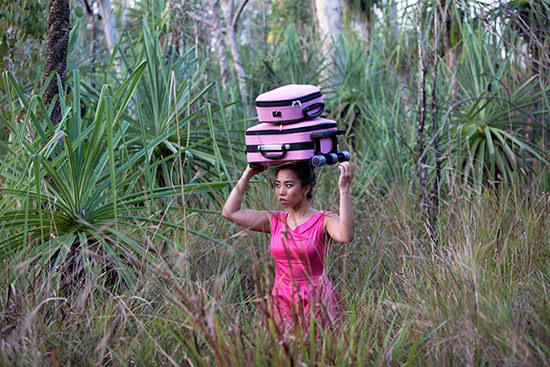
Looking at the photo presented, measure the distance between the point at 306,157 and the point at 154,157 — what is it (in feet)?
6.34

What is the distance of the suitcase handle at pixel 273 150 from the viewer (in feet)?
9.00

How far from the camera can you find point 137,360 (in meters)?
2.15

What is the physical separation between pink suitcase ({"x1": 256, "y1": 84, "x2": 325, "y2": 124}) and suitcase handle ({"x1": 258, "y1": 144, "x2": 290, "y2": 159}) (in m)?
0.15

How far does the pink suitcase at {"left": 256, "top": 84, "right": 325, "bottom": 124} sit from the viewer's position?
9.23 ft

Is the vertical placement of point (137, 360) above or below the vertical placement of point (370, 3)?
below

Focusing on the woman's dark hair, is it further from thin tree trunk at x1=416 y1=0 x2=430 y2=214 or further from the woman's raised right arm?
thin tree trunk at x1=416 y1=0 x2=430 y2=214

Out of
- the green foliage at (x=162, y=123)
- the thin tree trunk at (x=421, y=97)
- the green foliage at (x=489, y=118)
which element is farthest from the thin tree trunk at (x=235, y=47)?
the thin tree trunk at (x=421, y=97)

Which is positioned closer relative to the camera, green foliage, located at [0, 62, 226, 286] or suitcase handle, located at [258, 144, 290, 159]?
suitcase handle, located at [258, 144, 290, 159]

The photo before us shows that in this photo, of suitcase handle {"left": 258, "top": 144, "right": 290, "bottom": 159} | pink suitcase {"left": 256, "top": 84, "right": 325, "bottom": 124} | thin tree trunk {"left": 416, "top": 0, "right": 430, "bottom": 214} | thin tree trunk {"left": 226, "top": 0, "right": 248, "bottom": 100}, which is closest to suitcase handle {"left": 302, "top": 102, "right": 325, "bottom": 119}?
pink suitcase {"left": 256, "top": 84, "right": 325, "bottom": 124}

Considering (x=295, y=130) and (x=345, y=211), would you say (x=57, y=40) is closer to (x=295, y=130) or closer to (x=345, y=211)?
(x=295, y=130)

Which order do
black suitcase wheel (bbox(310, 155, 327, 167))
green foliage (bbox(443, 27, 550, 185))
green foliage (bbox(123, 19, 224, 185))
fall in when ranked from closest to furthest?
black suitcase wheel (bbox(310, 155, 327, 167)), green foliage (bbox(123, 19, 224, 185)), green foliage (bbox(443, 27, 550, 185))

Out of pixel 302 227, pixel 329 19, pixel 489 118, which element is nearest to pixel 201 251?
pixel 302 227

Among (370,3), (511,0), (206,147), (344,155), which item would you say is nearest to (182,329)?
(344,155)

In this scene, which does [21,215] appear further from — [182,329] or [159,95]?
[159,95]
